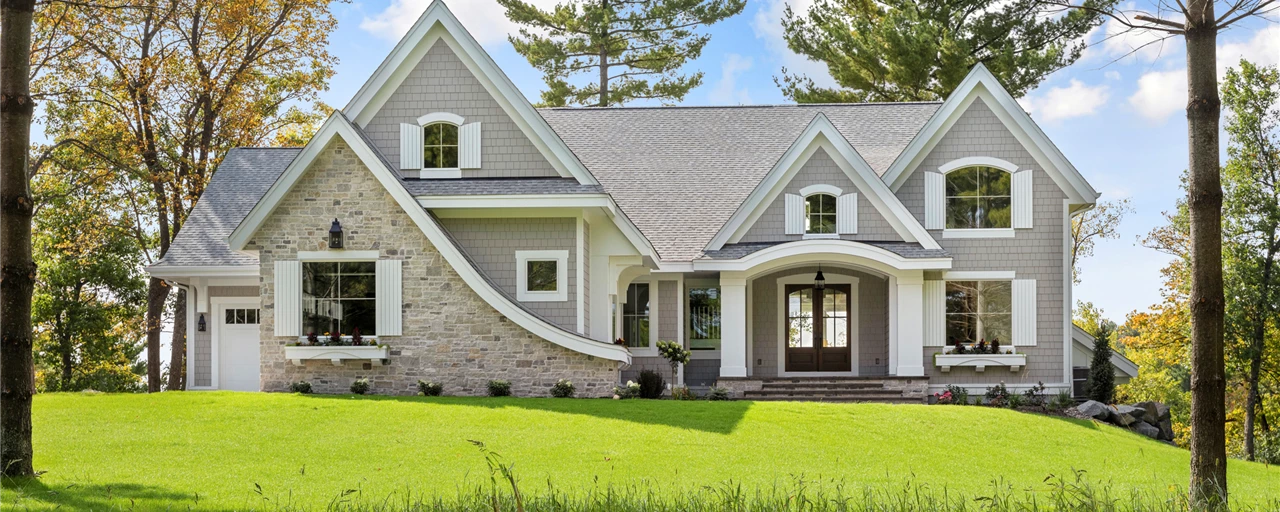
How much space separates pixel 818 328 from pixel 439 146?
8.39m

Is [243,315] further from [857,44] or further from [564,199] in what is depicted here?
[857,44]

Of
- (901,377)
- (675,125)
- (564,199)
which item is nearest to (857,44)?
(675,125)

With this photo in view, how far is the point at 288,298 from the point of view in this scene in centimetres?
1805

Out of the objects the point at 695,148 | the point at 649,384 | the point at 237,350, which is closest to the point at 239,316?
the point at 237,350

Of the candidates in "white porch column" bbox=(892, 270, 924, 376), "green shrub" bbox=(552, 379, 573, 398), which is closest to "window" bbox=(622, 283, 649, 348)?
"green shrub" bbox=(552, 379, 573, 398)

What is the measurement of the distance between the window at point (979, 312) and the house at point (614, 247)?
4cm

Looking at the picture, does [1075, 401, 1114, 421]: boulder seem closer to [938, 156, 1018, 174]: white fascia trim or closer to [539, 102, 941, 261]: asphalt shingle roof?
[938, 156, 1018, 174]: white fascia trim

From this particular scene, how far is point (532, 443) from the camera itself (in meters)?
13.1

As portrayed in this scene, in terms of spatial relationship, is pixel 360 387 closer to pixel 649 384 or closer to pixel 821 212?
pixel 649 384

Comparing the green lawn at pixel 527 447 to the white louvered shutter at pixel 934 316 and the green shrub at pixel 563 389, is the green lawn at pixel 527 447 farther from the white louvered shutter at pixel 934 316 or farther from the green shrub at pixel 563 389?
the white louvered shutter at pixel 934 316

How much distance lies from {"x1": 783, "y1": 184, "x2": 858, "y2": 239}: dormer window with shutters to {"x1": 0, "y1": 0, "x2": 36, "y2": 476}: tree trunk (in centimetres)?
1369

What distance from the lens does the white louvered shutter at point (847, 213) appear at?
2106 centimetres

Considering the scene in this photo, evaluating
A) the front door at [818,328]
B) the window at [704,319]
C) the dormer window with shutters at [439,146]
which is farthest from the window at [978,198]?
the dormer window with shutters at [439,146]

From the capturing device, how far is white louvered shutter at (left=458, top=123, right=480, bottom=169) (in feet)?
63.5
